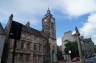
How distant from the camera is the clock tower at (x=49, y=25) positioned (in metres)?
39.4

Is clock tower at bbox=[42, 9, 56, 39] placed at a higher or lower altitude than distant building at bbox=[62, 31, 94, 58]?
higher

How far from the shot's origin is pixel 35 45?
3167 centimetres

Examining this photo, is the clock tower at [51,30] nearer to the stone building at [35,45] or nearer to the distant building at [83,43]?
the stone building at [35,45]

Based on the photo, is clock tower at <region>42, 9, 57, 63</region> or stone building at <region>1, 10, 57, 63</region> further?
clock tower at <region>42, 9, 57, 63</region>

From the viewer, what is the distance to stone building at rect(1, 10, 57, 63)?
87.1ft

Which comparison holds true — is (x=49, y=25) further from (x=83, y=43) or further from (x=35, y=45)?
(x=83, y=43)

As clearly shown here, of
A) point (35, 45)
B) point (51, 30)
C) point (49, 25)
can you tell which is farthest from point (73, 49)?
point (35, 45)

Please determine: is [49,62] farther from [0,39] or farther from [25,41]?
[0,39]

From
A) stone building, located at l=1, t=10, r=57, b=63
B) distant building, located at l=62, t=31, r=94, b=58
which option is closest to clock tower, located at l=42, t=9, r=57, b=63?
stone building, located at l=1, t=10, r=57, b=63

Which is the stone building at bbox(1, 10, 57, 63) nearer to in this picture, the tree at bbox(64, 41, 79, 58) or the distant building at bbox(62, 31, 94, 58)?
the tree at bbox(64, 41, 79, 58)

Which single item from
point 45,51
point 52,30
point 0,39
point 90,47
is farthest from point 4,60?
point 90,47

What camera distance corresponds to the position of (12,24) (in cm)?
2711

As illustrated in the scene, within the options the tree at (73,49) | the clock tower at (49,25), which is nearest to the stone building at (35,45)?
the clock tower at (49,25)

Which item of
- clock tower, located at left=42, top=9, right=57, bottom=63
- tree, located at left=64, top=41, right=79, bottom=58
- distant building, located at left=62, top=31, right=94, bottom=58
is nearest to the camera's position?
clock tower, located at left=42, top=9, right=57, bottom=63
